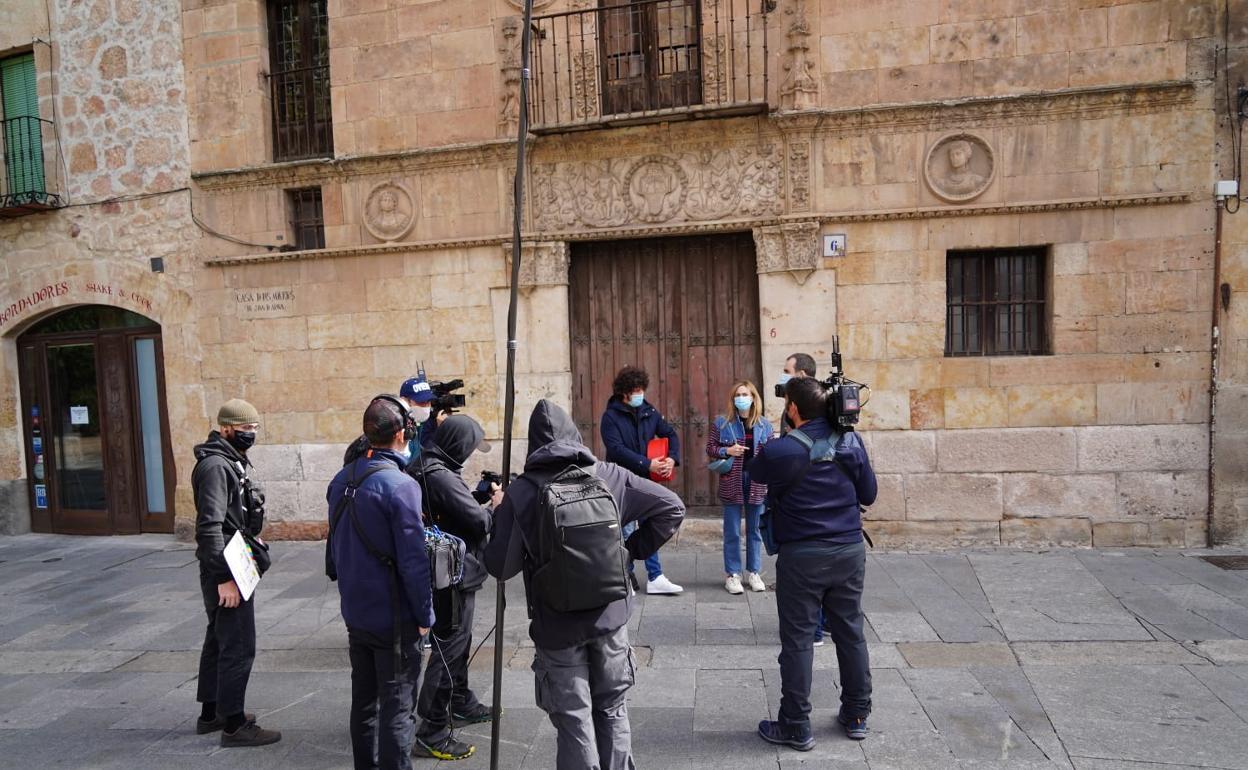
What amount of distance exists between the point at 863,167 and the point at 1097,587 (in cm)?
415

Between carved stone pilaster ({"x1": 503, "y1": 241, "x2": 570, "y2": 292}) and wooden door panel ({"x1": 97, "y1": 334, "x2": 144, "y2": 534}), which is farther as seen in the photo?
wooden door panel ({"x1": 97, "y1": 334, "x2": 144, "y2": 534})

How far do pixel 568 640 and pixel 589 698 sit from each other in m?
0.28

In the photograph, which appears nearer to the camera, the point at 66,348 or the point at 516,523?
the point at 516,523

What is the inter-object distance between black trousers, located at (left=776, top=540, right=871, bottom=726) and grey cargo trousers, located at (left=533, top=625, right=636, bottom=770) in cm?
96

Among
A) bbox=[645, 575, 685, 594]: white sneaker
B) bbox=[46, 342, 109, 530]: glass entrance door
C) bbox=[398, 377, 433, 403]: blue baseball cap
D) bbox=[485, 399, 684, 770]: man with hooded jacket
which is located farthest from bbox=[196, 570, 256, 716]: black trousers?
bbox=[46, 342, 109, 530]: glass entrance door

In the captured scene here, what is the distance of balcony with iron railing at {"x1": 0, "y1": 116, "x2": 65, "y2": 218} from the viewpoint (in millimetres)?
9211

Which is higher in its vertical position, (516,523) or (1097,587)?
(516,523)

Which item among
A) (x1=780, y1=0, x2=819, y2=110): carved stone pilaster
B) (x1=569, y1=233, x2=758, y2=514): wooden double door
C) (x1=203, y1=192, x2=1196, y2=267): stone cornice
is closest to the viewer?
(x1=203, y1=192, x2=1196, y2=267): stone cornice

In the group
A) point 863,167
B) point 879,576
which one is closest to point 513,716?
point 879,576

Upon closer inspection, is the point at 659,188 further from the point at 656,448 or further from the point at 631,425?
the point at 656,448

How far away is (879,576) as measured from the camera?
6.53m

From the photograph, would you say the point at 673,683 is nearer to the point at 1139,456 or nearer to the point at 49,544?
the point at 1139,456

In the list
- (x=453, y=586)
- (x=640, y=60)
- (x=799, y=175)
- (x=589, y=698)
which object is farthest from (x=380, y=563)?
(x=640, y=60)

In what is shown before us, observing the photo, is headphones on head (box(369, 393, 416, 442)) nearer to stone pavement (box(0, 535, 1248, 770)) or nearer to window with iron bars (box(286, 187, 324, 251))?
stone pavement (box(0, 535, 1248, 770))
